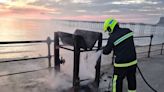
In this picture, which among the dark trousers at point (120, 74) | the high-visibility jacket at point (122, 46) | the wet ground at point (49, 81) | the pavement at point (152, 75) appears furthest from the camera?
the pavement at point (152, 75)

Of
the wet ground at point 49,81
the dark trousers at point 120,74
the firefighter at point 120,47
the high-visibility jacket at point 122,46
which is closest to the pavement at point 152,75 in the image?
the wet ground at point 49,81

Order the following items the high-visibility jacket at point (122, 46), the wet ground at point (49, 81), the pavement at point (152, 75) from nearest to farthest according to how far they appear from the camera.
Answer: the high-visibility jacket at point (122, 46) → the wet ground at point (49, 81) → the pavement at point (152, 75)

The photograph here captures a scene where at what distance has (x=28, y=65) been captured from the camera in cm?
648

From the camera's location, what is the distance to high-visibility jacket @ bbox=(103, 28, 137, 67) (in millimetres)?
3133

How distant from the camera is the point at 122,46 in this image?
10.4 ft

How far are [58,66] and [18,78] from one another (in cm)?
109

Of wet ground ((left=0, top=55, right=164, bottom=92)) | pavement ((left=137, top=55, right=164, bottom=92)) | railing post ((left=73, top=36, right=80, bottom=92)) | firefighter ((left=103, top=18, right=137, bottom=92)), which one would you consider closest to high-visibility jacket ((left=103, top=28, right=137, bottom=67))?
firefighter ((left=103, top=18, right=137, bottom=92))

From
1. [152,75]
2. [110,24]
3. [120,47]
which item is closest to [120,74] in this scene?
[120,47]

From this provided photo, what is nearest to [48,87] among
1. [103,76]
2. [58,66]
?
[58,66]

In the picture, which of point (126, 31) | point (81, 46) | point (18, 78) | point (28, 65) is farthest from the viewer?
point (28, 65)

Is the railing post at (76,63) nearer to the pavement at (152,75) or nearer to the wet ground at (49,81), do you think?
the wet ground at (49,81)

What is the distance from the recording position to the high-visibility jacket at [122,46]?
313 cm

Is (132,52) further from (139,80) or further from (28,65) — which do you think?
(28,65)

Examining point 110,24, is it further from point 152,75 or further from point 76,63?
point 152,75
